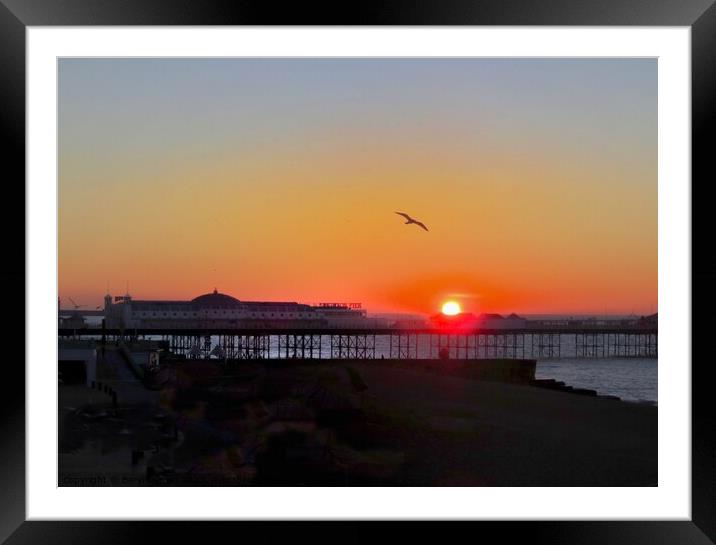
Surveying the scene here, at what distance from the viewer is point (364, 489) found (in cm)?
204

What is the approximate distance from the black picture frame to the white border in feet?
0.10

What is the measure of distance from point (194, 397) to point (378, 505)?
596 inches

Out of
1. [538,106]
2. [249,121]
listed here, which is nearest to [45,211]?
[538,106]

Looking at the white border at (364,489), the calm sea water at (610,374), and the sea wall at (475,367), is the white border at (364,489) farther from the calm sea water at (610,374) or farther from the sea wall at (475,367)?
the calm sea water at (610,374)

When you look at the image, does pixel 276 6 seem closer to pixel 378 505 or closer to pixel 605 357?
pixel 378 505

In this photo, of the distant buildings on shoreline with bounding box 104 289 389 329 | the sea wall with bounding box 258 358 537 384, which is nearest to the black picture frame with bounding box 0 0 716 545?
the sea wall with bounding box 258 358 537 384

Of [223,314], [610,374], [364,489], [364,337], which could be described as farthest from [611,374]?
[364,489]

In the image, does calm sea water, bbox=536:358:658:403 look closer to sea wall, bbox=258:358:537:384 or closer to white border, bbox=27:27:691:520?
sea wall, bbox=258:358:537:384

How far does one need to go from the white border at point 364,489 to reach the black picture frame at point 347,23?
0.10ft

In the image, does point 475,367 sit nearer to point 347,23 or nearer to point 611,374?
point 611,374

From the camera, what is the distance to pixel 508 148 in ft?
75.4

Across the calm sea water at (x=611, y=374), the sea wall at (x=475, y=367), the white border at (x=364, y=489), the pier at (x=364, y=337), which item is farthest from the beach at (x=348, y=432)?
the calm sea water at (x=611, y=374)

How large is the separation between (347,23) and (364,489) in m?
1.26

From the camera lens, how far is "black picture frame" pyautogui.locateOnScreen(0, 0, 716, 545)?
186 centimetres
